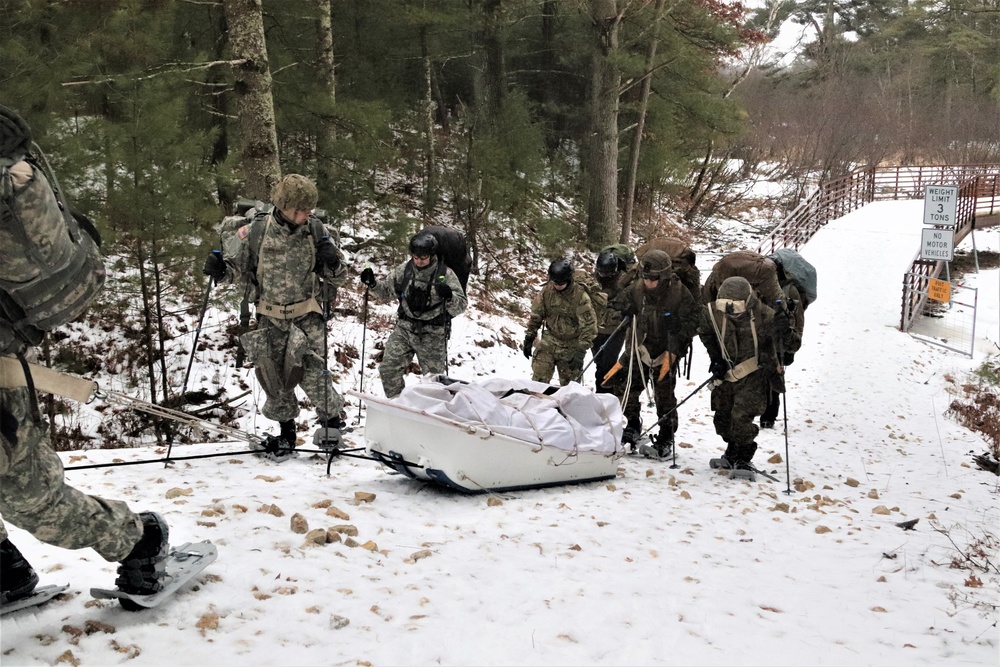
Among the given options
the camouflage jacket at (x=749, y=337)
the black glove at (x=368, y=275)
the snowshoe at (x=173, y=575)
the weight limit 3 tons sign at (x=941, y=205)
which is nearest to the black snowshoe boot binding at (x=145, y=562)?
the snowshoe at (x=173, y=575)

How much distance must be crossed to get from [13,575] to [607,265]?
20.6 feet

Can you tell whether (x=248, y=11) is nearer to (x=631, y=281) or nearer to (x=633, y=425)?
(x=631, y=281)

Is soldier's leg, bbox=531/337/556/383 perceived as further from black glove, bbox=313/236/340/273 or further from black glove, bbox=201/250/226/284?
black glove, bbox=201/250/226/284

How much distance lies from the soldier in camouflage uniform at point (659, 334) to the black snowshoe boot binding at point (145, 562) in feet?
17.7

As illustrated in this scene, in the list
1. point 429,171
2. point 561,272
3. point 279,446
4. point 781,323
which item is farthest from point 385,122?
point 781,323

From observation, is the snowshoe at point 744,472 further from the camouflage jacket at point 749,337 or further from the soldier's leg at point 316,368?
the soldier's leg at point 316,368

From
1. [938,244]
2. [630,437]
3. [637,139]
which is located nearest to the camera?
[630,437]

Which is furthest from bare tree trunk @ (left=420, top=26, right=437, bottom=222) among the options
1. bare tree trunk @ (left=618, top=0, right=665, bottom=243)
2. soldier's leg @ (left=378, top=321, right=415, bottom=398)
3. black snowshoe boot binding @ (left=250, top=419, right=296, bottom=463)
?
black snowshoe boot binding @ (left=250, top=419, right=296, bottom=463)

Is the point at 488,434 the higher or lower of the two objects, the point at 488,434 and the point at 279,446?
the higher

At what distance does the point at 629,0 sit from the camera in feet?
53.1

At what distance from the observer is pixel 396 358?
752cm

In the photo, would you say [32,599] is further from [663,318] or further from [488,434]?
[663,318]

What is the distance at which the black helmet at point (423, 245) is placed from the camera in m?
7.05

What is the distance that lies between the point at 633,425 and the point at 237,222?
15.1 feet
